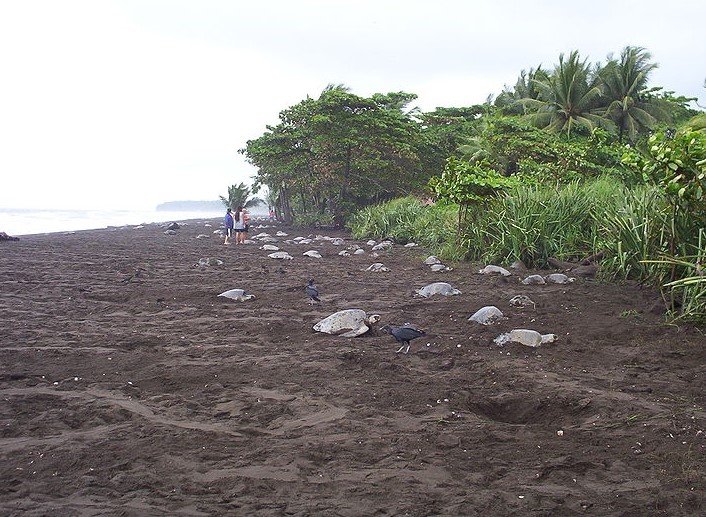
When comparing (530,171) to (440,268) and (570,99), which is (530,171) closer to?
(440,268)

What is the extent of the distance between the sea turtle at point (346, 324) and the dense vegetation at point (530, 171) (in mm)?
2730

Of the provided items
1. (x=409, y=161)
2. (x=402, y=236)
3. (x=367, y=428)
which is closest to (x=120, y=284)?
(x=367, y=428)

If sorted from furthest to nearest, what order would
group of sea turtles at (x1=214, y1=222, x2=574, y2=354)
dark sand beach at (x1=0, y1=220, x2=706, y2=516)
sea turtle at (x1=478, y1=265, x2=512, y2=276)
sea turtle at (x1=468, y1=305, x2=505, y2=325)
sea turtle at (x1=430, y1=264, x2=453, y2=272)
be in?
sea turtle at (x1=430, y1=264, x2=453, y2=272)
sea turtle at (x1=478, y1=265, x2=512, y2=276)
sea turtle at (x1=468, y1=305, x2=505, y2=325)
group of sea turtles at (x1=214, y1=222, x2=574, y2=354)
dark sand beach at (x1=0, y1=220, x2=706, y2=516)

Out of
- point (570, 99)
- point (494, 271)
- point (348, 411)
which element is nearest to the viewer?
point (348, 411)

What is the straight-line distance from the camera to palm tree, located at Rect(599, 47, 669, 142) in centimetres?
2648

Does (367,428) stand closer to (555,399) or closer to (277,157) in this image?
(555,399)

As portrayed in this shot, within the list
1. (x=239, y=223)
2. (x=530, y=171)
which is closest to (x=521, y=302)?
(x=530, y=171)

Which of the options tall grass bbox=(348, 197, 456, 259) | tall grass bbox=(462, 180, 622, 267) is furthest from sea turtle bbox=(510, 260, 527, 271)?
tall grass bbox=(348, 197, 456, 259)

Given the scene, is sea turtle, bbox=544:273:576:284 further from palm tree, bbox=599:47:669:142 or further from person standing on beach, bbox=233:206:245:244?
palm tree, bbox=599:47:669:142

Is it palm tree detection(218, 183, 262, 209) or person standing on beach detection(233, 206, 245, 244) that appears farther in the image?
palm tree detection(218, 183, 262, 209)

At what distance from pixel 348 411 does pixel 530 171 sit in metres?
14.9

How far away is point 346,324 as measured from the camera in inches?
210

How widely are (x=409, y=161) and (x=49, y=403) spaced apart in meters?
20.9

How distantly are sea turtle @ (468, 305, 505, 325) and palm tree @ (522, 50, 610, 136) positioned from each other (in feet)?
69.7
